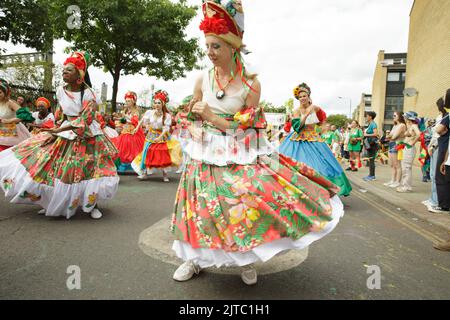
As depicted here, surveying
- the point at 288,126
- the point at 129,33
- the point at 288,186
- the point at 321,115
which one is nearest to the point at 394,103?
the point at 129,33

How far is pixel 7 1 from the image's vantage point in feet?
30.6

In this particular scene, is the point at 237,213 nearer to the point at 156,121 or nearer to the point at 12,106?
the point at 12,106

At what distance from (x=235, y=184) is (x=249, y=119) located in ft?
1.55

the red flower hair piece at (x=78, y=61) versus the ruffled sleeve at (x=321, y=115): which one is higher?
the red flower hair piece at (x=78, y=61)

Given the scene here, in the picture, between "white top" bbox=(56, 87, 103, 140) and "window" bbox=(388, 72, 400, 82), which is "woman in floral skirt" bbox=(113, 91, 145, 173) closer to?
"white top" bbox=(56, 87, 103, 140)

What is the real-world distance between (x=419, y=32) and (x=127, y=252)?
72.1 feet

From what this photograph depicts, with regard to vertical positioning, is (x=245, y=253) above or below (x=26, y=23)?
below

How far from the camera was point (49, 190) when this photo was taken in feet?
13.6

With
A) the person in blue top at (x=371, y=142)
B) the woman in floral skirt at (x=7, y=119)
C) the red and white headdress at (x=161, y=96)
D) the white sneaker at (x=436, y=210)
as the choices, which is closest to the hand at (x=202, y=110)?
the woman in floral skirt at (x=7, y=119)

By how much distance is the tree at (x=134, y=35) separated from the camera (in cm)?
1386

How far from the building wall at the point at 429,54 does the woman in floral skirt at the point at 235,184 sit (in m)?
14.9

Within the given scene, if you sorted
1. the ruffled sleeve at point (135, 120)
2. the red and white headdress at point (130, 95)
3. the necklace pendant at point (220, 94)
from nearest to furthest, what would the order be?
the necklace pendant at point (220, 94) → the red and white headdress at point (130, 95) → the ruffled sleeve at point (135, 120)

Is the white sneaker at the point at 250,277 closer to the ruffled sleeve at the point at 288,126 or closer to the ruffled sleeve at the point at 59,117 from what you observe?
the ruffled sleeve at the point at 59,117

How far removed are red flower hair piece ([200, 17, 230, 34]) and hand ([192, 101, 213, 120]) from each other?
1.74ft
